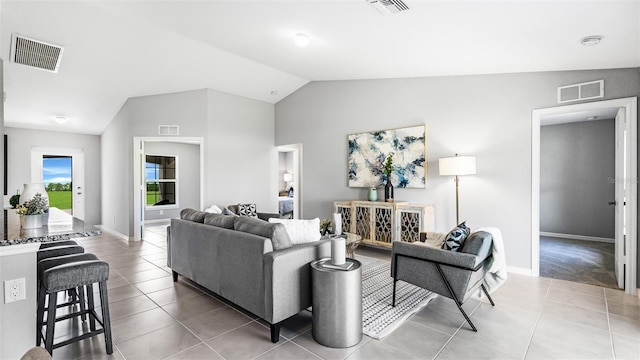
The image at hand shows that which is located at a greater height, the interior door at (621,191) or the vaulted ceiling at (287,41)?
the vaulted ceiling at (287,41)

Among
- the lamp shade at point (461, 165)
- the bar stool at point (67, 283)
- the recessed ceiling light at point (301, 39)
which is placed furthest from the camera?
the lamp shade at point (461, 165)

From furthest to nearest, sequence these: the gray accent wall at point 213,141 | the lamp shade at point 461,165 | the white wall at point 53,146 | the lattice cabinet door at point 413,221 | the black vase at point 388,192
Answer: the white wall at point 53,146 < the gray accent wall at point 213,141 < the black vase at point 388,192 < the lattice cabinet door at point 413,221 < the lamp shade at point 461,165

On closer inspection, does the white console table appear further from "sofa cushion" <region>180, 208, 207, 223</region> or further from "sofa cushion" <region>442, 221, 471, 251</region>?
"sofa cushion" <region>180, 208, 207, 223</region>

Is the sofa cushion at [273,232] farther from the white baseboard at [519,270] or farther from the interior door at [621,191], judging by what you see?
the interior door at [621,191]

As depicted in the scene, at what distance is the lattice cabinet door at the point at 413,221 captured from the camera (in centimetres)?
434

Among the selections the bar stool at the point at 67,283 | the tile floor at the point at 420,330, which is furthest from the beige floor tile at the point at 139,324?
the bar stool at the point at 67,283

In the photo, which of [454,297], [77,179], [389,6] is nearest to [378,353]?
[454,297]

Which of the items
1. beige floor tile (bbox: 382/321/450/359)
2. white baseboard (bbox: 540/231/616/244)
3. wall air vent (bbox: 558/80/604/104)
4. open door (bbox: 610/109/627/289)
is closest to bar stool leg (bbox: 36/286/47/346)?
beige floor tile (bbox: 382/321/450/359)

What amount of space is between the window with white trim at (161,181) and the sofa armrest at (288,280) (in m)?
7.04

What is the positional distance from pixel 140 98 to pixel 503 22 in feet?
19.6

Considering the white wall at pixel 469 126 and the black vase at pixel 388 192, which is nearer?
the white wall at pixel 469 126

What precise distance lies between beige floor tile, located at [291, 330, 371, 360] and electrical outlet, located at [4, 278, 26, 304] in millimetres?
1786

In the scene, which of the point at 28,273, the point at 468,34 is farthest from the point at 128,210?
the point at 468,34

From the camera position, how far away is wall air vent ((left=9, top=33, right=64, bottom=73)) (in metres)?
3.45
